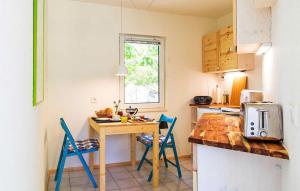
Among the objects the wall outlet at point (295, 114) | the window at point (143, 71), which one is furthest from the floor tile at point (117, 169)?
the wall outlet at point (295, 114)

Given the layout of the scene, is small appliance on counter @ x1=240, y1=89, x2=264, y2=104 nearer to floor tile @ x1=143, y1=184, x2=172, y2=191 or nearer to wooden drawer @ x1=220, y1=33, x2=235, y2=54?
wooden drawer @ x1=220, y1=33, x2=235, y2=54

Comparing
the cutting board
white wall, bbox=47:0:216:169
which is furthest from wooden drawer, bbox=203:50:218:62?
the cutting board

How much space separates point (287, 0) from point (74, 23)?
3006mm

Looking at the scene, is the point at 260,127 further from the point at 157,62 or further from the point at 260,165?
the point at 157,62

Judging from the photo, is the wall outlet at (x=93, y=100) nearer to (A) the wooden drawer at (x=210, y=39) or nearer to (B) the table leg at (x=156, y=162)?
(B) the table leg at (x=156, y=162)

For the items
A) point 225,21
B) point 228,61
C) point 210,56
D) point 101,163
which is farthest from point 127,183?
point 225,21

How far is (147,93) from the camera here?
4141 millimetres

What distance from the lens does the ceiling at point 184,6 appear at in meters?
3.63

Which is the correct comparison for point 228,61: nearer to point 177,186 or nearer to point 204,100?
point 204,100

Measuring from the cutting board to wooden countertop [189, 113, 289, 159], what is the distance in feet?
5.94

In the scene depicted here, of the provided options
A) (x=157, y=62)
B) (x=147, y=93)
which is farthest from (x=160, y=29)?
(x=147, y=93)

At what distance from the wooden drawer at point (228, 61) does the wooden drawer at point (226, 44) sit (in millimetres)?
75

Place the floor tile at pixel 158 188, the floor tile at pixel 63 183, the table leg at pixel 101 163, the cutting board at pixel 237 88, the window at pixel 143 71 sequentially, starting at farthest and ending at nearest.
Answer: the window at pixel 143 71 < the cutting board at pixel 237 88 < the floor tile at pixel 63 183 < the floor tile at pixel 158 188 < the table leg at pixel 101 163

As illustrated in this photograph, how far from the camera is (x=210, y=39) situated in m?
4.16
